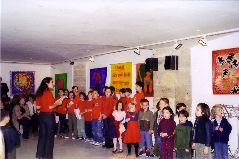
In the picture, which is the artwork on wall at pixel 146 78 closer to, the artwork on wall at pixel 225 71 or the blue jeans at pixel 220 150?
the artwork on wall at pixel 225 71

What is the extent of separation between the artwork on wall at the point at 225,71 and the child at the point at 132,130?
2.04m

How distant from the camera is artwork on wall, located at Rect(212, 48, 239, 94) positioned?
262 inches

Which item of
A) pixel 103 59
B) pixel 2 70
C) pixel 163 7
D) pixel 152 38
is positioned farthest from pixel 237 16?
pixel 2 70

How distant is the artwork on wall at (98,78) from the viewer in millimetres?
11031

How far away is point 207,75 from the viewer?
734cm

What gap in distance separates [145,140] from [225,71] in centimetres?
249

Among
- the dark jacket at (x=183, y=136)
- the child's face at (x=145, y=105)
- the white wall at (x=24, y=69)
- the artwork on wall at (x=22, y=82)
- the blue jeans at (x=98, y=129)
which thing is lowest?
the blue jeans at (x=98, y=129)

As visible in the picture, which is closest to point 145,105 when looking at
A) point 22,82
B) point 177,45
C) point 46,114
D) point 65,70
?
point 177,45

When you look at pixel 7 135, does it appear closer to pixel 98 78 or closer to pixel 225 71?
pixel 225 71

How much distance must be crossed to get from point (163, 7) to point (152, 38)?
268cm

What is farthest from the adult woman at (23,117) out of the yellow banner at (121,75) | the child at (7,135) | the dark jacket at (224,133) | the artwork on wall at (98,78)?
the dark jacket at (224,133)

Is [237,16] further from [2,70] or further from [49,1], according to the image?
[2,70]

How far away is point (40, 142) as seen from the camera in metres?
6.11

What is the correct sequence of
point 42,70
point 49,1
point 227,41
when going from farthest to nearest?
point 42,70 → point 227,41 → point 49,1
